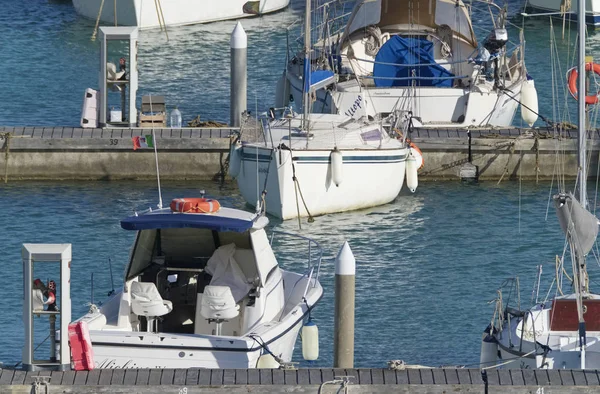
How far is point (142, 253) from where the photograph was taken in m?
20.0

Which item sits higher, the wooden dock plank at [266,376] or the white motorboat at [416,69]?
the white motorboat at [416,69]

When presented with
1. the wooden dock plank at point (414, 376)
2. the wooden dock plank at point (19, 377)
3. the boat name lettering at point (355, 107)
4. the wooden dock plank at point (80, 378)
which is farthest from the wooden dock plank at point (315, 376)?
the boat name lettering at point (355, 107)

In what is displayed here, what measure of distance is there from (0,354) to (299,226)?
8159 mm

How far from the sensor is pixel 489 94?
3322 centimetres

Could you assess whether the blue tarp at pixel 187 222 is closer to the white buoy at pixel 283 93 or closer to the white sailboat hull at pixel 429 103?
the white sailboat hull at pixel 429 103

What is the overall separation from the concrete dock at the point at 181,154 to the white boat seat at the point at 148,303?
454 inches

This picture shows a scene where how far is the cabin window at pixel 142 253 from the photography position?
65.1ft

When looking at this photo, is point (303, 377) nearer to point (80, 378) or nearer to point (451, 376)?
point (451, 376)

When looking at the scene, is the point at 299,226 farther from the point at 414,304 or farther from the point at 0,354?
the point at 0,354

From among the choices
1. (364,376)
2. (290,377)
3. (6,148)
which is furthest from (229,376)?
(6,148)

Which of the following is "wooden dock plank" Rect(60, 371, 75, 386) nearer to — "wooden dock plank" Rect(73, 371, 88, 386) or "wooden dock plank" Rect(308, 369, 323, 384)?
"wooden dock plank" Rect(73, 371, 88, 386)

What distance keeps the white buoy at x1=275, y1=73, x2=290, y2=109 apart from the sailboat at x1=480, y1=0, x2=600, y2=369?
1545cm

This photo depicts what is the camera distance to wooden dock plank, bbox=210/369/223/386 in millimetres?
16922

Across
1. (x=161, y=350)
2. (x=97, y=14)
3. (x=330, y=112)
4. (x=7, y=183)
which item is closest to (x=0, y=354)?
(x=161, y=350)
